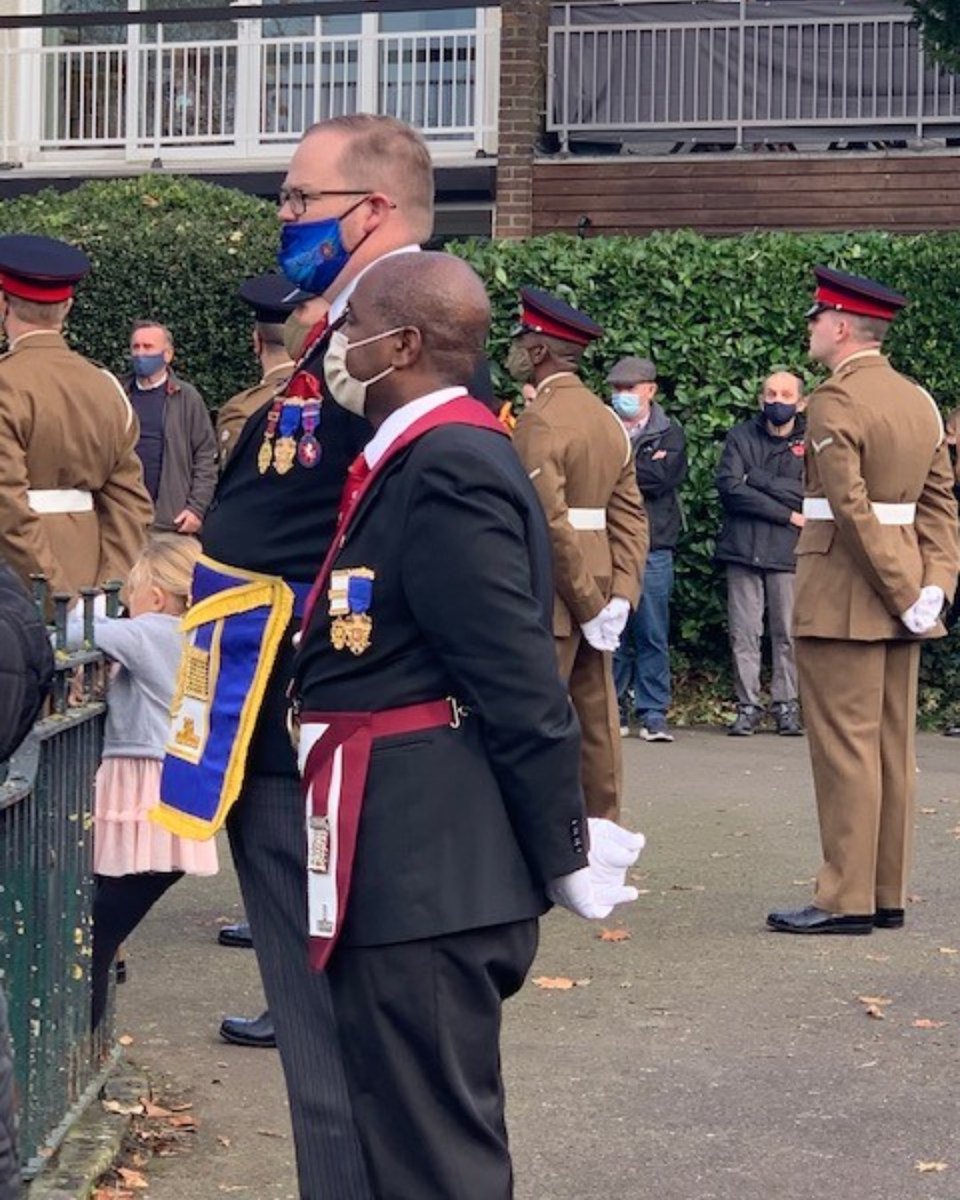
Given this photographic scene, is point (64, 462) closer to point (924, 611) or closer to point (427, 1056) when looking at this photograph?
point (924, 611)

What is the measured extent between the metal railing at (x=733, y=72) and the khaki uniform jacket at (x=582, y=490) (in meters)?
10.1

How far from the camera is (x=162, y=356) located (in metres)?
13.4

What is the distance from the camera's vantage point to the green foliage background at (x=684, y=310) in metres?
14.0

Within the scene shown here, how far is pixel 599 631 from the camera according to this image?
9.30 meters

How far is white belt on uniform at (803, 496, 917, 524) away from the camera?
27.4ft

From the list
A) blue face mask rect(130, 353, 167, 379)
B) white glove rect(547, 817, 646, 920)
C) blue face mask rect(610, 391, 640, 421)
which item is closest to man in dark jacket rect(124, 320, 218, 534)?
blue face mask rect(130, 353, 167, 379)

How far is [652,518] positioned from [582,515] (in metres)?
4.20

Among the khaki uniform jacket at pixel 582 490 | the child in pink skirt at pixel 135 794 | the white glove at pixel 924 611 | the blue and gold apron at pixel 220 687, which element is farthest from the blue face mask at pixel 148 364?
the blue and gold apron at pixel 220 687

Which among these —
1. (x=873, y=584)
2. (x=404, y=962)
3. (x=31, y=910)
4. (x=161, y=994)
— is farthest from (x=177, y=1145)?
(x=873, y=584)

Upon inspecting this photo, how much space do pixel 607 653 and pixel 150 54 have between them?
1433cm

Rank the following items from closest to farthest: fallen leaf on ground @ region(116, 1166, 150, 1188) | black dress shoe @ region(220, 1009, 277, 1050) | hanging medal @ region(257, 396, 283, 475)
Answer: hanging medal @ region(257, 396, 283, 475), fallen leaf on ground @ region(116, 1166, 150, 1188), black dress shoe @ region(220, 1009, 277, 1050)

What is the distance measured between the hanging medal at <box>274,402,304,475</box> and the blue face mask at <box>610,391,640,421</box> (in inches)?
367

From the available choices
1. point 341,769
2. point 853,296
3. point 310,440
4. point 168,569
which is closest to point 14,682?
point 341,769

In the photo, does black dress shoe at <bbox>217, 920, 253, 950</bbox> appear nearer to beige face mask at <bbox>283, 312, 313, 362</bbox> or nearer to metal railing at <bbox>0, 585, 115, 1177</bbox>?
metal railing at <bbox>0, 585, 115, 1177</bbox>
